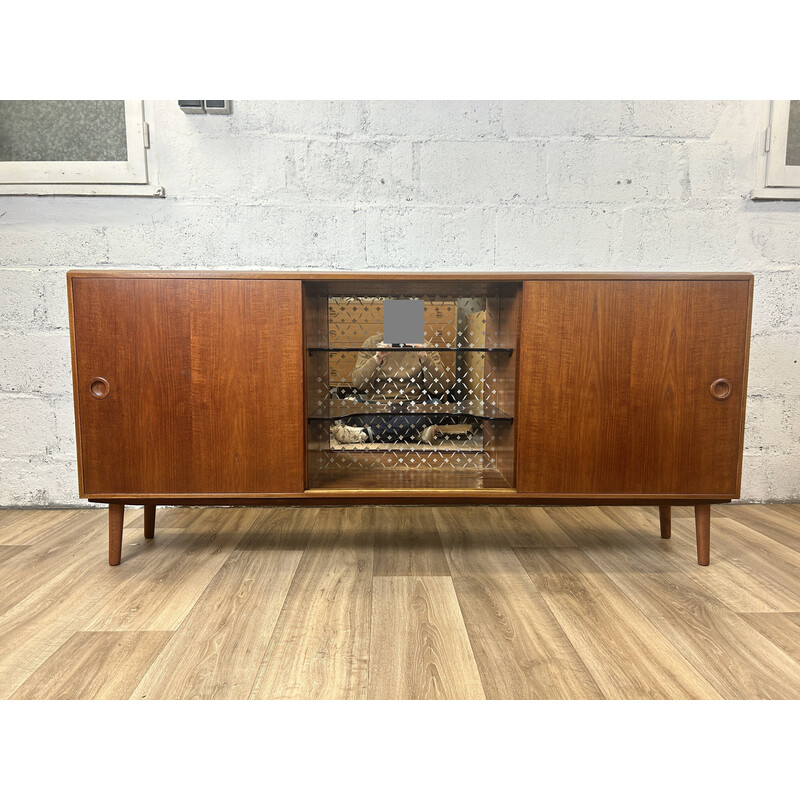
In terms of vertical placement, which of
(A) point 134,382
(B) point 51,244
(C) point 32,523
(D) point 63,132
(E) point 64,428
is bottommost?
(C) point 32,523

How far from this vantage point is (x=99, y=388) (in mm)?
1637

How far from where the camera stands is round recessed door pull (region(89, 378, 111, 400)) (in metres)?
1.63

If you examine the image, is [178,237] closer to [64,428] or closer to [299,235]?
[299,235]

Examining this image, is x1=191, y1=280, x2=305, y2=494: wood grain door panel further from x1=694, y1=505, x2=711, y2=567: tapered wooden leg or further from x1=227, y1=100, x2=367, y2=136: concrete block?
x1=694, y1=505, x2=711, y2=567: tapered wooden leg

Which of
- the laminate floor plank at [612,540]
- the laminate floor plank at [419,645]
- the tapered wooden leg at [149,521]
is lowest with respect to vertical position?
the laminate floor plank at [612,540]

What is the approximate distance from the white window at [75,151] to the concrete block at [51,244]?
125 mm

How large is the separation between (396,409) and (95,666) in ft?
3.46

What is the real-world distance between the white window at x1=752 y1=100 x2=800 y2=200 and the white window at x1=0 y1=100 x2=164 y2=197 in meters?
2.21

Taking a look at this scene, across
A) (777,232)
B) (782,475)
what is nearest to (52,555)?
(782,475)

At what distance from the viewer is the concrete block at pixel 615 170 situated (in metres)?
2.17

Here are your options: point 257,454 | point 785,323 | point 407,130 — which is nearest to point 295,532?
point 257,454

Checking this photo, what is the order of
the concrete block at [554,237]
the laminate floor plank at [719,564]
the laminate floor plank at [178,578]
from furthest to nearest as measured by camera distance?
the concrete block at [554,237], the laminate floor plank at [719,564], the laminate floor plank at [178,578]

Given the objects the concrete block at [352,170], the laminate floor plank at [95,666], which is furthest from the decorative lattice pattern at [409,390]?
the laminate floor plank at [95,666]

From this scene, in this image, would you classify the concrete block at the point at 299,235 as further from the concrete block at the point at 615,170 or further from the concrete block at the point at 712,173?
the concrete block at the point at 712,173
